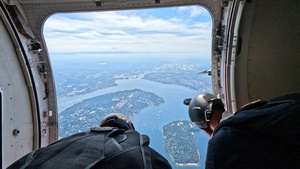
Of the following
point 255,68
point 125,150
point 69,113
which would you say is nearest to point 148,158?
point 125,150

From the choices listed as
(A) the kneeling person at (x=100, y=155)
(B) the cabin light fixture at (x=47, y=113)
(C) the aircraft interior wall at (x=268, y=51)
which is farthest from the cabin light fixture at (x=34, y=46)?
(C) the aircraft interior wall at (x=268, y=51)

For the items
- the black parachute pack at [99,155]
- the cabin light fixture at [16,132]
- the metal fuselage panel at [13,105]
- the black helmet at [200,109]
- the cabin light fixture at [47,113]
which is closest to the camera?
the black parachute pack at [99,155]

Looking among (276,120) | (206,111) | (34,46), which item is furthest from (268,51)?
(34,46)

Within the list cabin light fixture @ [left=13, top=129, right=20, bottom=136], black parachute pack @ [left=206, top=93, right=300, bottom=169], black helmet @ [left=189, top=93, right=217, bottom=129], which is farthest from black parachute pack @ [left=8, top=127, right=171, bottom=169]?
cabin light fixture @ [left=13, top=129, right=20, bottom=136]

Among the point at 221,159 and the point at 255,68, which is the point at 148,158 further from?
the point at 255,68

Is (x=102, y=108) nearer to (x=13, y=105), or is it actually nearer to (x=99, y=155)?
(x=13, y=105)

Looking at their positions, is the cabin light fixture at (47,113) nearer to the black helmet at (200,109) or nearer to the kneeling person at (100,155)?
the black helmet at (200,109)
